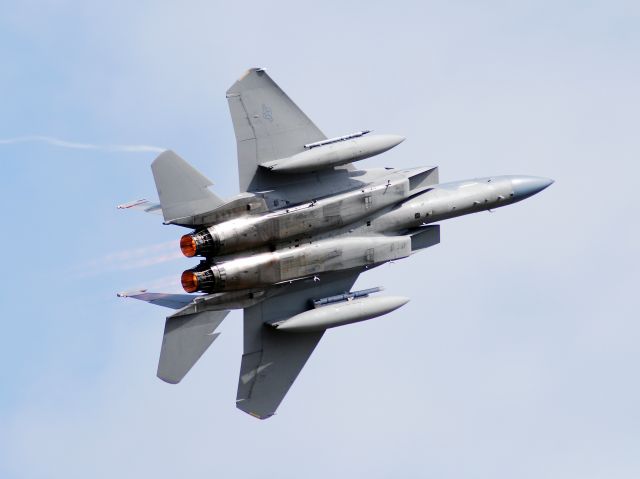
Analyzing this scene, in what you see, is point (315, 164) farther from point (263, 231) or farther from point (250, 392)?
point (250, 392)

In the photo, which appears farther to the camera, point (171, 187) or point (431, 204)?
point (431, 204)

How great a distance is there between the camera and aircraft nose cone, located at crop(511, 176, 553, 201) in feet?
105

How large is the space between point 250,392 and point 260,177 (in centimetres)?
372

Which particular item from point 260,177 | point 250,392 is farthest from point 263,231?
point 250,392

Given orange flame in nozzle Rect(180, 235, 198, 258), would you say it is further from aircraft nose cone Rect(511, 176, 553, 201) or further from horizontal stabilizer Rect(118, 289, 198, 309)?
aircraft nose cone Rect(511, 176, 553, 201)

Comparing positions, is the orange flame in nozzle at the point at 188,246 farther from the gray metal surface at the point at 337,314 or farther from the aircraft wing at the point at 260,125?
the gray metal surface at the point at 337,314

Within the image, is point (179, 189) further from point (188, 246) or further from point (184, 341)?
point (184, 341)

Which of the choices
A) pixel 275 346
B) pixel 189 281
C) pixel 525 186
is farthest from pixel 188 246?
pixel 525 186

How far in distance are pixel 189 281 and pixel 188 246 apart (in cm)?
59

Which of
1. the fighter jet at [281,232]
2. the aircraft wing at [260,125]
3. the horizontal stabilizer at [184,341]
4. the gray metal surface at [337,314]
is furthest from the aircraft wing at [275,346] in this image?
the aircraft wing at [260,125]

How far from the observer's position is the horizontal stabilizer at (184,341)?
29.7 m

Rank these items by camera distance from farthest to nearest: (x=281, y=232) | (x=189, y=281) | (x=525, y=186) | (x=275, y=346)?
1. (x=525, y=186)
2. (x=275, y=346)
3. (x=281, y=232)
4. (x=189, y=281)

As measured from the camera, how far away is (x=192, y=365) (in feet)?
97.9

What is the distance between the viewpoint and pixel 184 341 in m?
29.9
